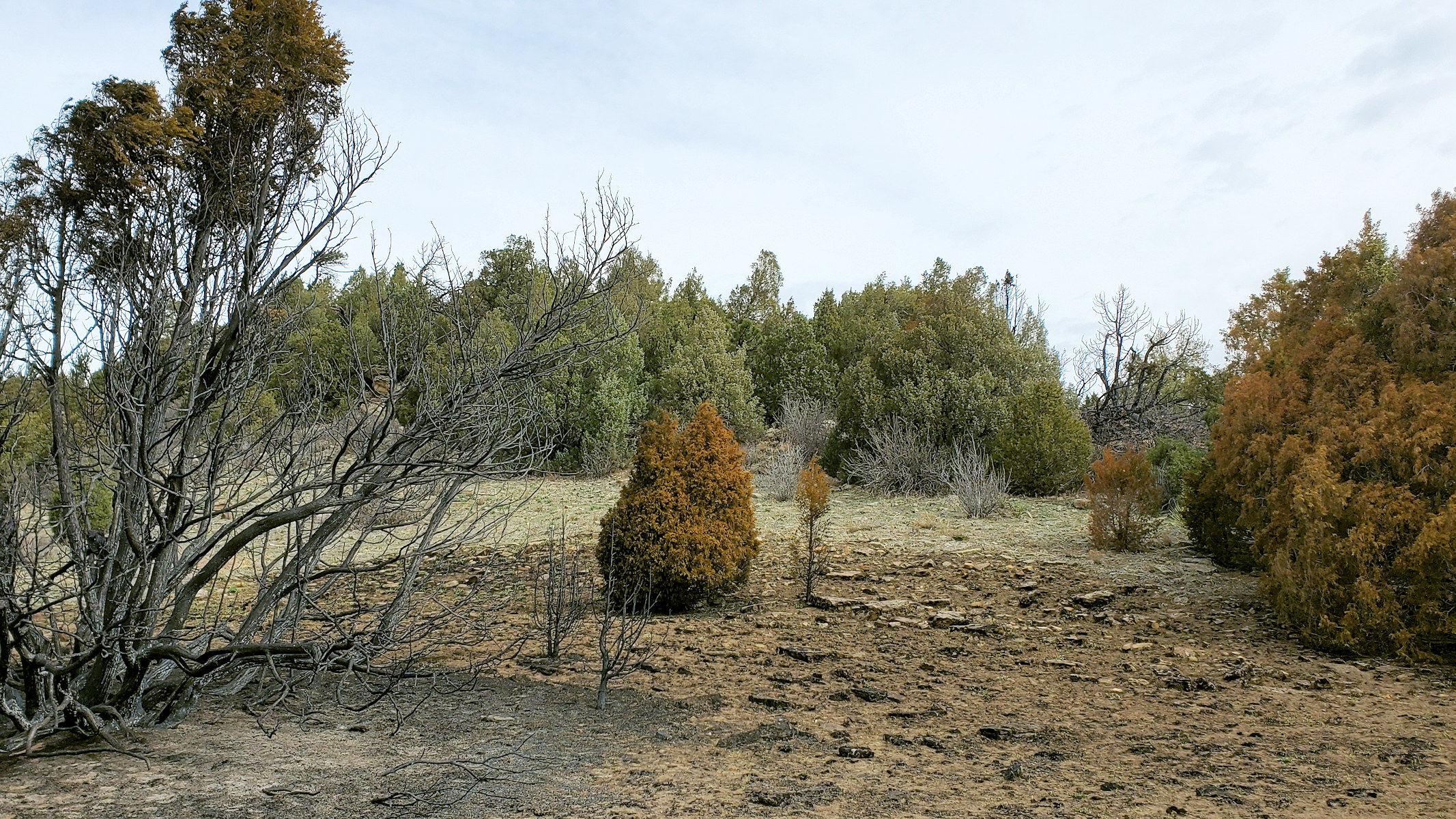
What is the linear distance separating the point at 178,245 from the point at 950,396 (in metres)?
10.7

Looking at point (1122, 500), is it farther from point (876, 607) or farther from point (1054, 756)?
point (1054, 756)

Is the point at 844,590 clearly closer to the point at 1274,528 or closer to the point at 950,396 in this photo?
the point at 1274,528

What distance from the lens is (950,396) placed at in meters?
13.4

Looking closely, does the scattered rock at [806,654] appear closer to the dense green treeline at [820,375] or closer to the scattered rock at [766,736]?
the scattered rock at [766,736]

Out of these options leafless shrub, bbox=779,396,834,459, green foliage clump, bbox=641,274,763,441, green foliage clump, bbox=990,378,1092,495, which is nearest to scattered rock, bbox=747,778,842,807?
green foliage clump, bbox=990,378,1092,495

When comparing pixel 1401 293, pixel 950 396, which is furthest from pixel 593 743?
pixel 950 396

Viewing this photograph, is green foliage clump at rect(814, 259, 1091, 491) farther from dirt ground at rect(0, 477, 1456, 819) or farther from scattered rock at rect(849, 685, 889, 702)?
scattered rock at rect(849, 685, 889, 702)

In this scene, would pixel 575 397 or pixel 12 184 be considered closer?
pixel 12 184

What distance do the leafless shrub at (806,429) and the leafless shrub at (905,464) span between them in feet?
7.73

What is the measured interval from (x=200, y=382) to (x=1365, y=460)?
7082 millimetres

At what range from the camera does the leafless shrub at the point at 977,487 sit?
435 inches

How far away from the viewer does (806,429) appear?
55.0ft

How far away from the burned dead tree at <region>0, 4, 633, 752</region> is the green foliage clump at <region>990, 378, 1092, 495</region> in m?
8.97

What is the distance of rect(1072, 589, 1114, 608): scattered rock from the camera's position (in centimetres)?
723
